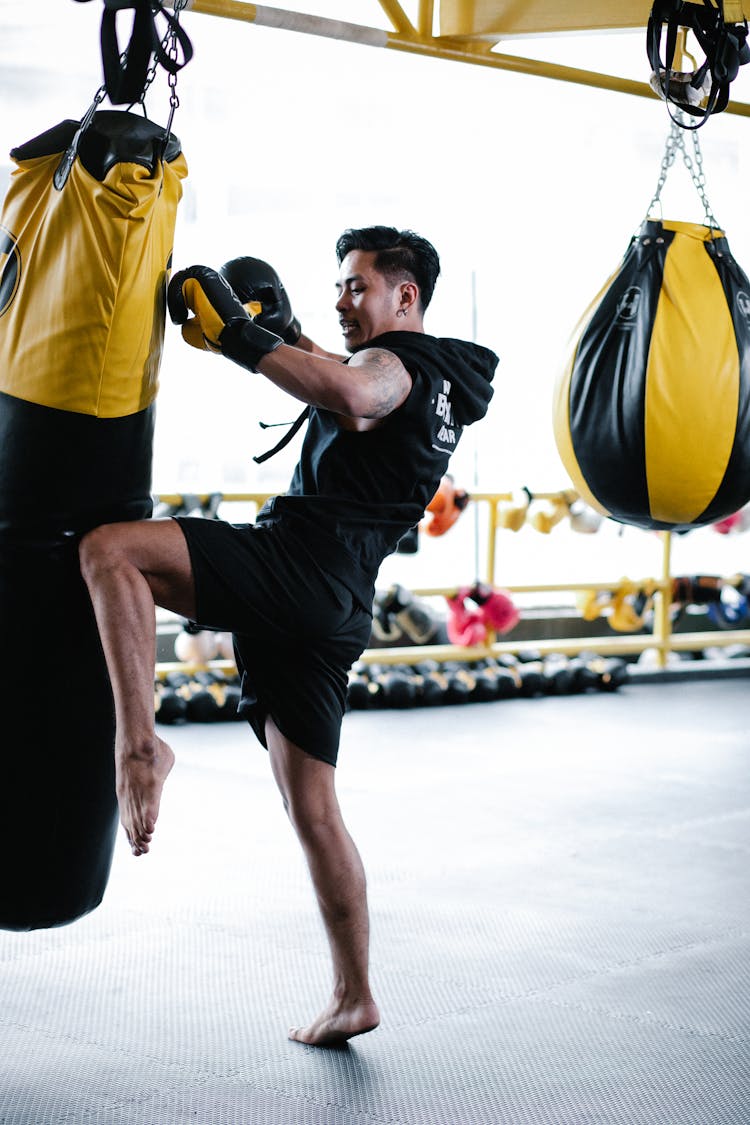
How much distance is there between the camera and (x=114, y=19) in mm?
2211

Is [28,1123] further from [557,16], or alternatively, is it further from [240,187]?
[240,187]

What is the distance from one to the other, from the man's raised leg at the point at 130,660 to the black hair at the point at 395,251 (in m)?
0.81

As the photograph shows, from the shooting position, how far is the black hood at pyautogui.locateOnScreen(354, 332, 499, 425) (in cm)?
255

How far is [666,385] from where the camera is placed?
3.15 meters

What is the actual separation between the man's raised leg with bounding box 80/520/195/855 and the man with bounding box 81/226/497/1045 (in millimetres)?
34

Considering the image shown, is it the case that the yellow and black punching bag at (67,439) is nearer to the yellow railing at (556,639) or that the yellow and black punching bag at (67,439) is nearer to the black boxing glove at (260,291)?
the black boxing glove at (260,291)

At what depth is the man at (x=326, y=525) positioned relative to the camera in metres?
2.32

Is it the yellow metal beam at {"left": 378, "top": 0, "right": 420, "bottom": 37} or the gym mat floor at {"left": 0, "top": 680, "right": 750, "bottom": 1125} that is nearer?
the gym mat floor at {"left": 0, "top": 680, "right": 750, "bottom": 1125}

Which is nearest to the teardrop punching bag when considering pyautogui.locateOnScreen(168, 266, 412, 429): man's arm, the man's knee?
pyautogui.locateOnScreen(168, 266, 412, 429): man's arm

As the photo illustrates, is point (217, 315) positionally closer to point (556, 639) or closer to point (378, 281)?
point (378, 281)

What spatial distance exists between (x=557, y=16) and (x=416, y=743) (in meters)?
3.14

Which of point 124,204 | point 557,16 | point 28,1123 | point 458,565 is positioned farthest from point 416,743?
point 124,204

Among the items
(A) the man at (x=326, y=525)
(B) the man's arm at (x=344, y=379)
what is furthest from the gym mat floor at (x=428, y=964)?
(B) the man's arm at (x=344, y=379)

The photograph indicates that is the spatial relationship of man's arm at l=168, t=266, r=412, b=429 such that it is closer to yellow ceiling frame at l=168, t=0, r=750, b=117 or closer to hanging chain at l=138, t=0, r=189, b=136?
hanging chain at l=138, t=0, r=189, b=136
